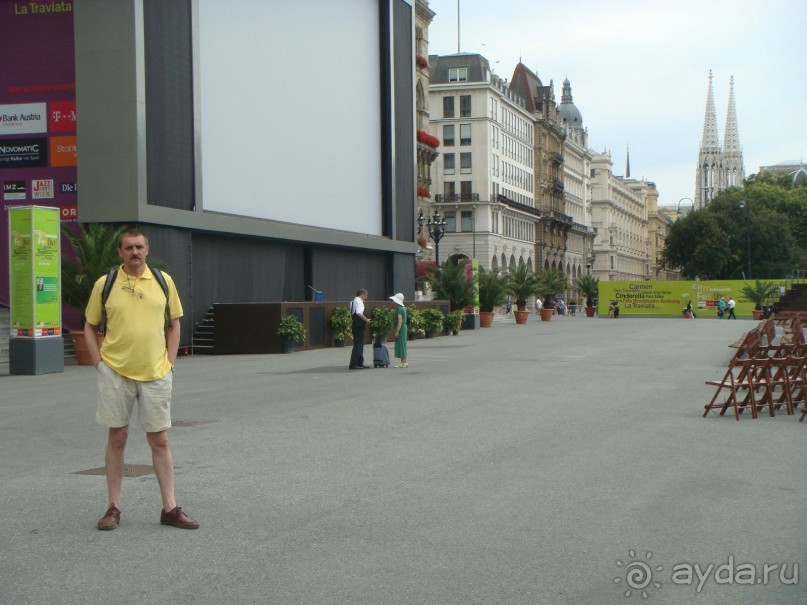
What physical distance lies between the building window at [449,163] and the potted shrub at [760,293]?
3382cm

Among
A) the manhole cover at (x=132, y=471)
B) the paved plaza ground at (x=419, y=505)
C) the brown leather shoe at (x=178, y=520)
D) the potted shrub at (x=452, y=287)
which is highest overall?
the potted shrub at (x=452, y=287)

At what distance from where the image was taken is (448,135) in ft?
314

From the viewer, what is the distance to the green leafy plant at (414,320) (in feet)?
120

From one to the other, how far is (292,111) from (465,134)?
60.2 m

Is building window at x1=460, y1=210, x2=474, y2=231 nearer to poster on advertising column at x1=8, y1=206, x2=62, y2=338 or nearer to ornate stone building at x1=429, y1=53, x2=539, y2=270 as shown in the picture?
ornate stone building at x1=429, y1=53, x2=539, y2=270

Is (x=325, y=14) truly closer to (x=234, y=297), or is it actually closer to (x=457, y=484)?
(x=234, y=297)

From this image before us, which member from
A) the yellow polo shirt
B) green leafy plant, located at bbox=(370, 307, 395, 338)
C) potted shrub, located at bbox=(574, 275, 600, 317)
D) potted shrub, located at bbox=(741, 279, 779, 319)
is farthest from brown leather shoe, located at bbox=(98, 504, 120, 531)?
potted shrub, located at bbox=(574, 275, 600, 317)

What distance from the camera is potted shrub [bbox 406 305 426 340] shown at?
36.4 metres

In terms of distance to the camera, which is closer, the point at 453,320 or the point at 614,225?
the point at 453,320

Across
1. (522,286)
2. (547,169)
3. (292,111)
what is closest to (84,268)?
(292,111)

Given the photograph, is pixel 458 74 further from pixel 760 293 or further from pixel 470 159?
pixel 760 293

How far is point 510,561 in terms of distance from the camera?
576 centimetres

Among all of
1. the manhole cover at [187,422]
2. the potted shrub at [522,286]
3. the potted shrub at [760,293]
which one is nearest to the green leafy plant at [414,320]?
the potted shrub at [522,286]

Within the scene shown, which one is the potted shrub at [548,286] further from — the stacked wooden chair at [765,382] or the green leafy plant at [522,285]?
the stacked wooden chair at [765,382]
